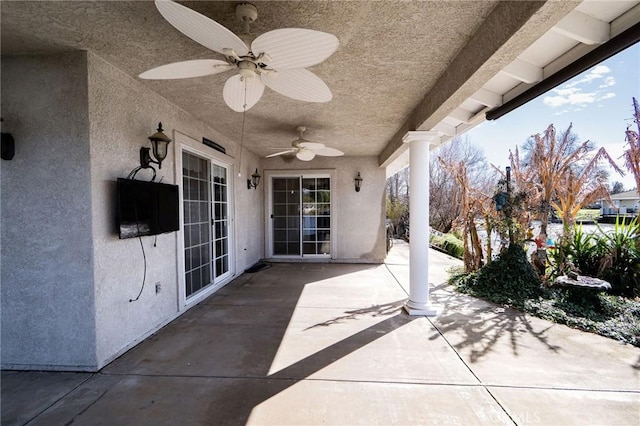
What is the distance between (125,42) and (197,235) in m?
2.53

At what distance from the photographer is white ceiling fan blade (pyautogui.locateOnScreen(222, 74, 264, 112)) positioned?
1935mm

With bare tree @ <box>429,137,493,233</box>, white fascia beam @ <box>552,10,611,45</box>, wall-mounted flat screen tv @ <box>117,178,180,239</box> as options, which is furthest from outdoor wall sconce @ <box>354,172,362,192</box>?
white fascia beam @ <box>552,10,611,45</box>

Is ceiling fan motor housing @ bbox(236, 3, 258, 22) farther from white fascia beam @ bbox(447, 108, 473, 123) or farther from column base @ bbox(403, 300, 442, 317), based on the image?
column base @ bbox(403, 300, 442, 317)

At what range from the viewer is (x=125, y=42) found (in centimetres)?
208

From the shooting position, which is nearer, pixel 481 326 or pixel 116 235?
pixel 116 235

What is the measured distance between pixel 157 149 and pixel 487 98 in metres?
3.65

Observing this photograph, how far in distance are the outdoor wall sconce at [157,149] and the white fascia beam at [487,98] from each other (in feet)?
11.0

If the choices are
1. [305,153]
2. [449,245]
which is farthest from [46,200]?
[449,245]

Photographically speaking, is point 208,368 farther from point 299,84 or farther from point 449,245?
point 449,245

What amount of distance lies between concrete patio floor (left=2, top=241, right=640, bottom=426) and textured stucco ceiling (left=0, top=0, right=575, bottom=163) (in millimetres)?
2392

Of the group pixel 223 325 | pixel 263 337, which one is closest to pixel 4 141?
pixel 223 325

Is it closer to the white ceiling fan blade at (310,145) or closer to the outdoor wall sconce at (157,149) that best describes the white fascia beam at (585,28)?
the white ceiling fan blade at (310,145)

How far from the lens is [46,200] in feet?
7.43

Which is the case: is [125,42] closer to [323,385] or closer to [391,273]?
[323,385]
